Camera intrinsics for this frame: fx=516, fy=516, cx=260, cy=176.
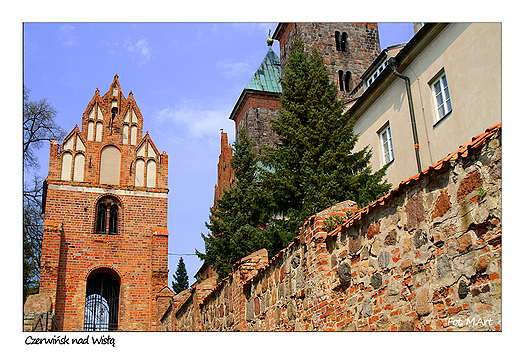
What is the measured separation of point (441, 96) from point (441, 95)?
0.03 meters

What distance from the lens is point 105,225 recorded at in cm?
2538

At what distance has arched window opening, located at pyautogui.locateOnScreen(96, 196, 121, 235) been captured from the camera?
83.2 ft

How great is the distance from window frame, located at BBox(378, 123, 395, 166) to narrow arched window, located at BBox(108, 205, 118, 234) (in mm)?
14238

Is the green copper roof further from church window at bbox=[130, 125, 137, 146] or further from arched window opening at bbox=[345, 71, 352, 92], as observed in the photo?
church window at bbox=[130, 125, 137, 146]

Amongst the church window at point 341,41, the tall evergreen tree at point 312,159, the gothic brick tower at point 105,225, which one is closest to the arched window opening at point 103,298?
the gothic brick tower at point 105,225

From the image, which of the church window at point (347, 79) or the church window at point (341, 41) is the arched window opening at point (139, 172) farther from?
the church window at point (341, 41)

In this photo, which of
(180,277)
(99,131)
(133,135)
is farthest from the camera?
(180,277)

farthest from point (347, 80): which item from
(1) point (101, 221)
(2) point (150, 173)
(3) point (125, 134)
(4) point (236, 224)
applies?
(4) point (236, 224)

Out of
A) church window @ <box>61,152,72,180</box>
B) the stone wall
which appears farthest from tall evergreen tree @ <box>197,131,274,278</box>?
church window @ <box>61,152,72,180</box>

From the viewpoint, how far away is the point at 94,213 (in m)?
25.1

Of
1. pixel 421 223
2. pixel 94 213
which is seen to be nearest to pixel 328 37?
pixel 94 213

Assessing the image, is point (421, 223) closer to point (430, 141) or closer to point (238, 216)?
point (430, 141)

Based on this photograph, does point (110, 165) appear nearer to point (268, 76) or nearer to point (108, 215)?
point (108, 215)

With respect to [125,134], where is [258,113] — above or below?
above
